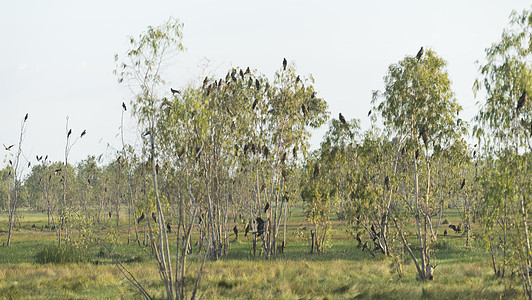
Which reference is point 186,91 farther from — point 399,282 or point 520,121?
point 399,282

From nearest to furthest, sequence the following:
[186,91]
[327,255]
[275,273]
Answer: [186,91] < [275,273] < [327,255]

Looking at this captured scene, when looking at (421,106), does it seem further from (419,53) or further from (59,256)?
(59,256)

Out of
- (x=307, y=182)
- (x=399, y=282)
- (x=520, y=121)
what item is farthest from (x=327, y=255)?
(x=520, y=121)

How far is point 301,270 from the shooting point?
19.3 meters

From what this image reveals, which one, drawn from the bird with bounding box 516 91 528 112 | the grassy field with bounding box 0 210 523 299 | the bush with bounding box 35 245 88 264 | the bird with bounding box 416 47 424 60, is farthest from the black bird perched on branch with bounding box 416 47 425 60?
the bush with bounding box 35 245 88 264

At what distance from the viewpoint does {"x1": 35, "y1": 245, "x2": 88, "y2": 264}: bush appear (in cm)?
2325

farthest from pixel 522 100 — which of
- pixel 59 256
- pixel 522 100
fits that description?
pixel 59 256

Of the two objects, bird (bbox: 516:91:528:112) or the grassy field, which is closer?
bird (bbox: 516:91:528:112)

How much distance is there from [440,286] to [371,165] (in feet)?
30.5

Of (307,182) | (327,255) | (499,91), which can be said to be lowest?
(327,255)

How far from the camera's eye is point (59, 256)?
23.4m

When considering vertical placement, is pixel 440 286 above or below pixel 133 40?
below

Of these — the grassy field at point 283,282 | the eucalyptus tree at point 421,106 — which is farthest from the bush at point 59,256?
the eucalyptus tree at point 421,106

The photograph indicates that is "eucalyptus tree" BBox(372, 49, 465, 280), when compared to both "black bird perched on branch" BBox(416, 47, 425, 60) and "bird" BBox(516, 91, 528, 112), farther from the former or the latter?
"bird" BBox(516, 91, 528, 112)
